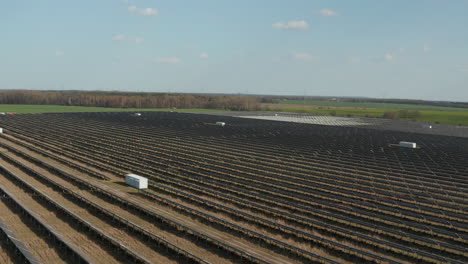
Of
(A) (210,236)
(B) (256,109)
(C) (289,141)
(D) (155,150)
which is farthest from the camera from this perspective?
(B) (256,109)

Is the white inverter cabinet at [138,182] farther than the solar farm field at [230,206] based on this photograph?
Yes

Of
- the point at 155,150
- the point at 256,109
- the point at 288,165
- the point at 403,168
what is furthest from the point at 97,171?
the point at 256,109

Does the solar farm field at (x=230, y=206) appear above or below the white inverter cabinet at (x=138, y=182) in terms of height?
below

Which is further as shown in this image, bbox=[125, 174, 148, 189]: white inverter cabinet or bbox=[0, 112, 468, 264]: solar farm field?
bbox=[125, 174, 148, 189]: white inverter cabinet

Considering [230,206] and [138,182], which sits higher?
[138,182]

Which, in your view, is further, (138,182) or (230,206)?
(138,182)

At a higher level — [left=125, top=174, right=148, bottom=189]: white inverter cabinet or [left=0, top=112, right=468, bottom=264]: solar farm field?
[left=125, top=174, right=148, bottom=189]: white inverter cabinet

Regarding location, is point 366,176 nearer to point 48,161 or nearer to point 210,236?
point 210,236

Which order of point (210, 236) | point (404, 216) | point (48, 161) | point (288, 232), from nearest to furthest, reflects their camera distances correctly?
1. point (210, 236)
2. point (288, 232)
3. point (404, 216)
4. point (48, 161)
